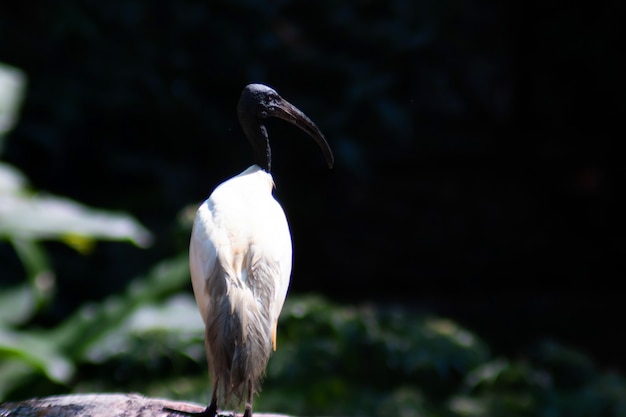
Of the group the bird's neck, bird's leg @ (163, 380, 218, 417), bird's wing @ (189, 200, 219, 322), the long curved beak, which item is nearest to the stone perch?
bird's leg @ (163, 380, 218, 417)

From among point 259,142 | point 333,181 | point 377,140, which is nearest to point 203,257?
point 259,142

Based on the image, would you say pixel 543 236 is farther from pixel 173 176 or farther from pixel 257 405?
pixel 257 405

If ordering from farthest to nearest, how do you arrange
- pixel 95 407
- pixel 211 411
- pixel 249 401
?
pixel 95 407, pixel 211 411, pixel 249 401

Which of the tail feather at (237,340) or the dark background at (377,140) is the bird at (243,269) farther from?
the dark background at (377,140)

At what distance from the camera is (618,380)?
229 inches

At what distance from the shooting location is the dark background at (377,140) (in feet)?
21.6

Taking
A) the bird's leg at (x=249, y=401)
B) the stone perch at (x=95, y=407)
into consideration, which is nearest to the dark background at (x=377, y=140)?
the stone perch at (x=95, y=407)

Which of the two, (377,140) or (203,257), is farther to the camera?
(377,140)

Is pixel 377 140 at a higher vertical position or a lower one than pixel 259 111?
higher

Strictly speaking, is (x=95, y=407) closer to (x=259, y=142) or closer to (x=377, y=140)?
(x=259, y=142)

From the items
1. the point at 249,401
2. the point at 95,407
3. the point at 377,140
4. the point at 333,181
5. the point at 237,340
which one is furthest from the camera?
the point at 333,181

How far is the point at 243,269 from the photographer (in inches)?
98.7

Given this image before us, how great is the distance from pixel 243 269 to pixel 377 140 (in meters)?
4.73

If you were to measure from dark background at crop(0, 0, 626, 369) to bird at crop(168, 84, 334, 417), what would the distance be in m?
3.09
